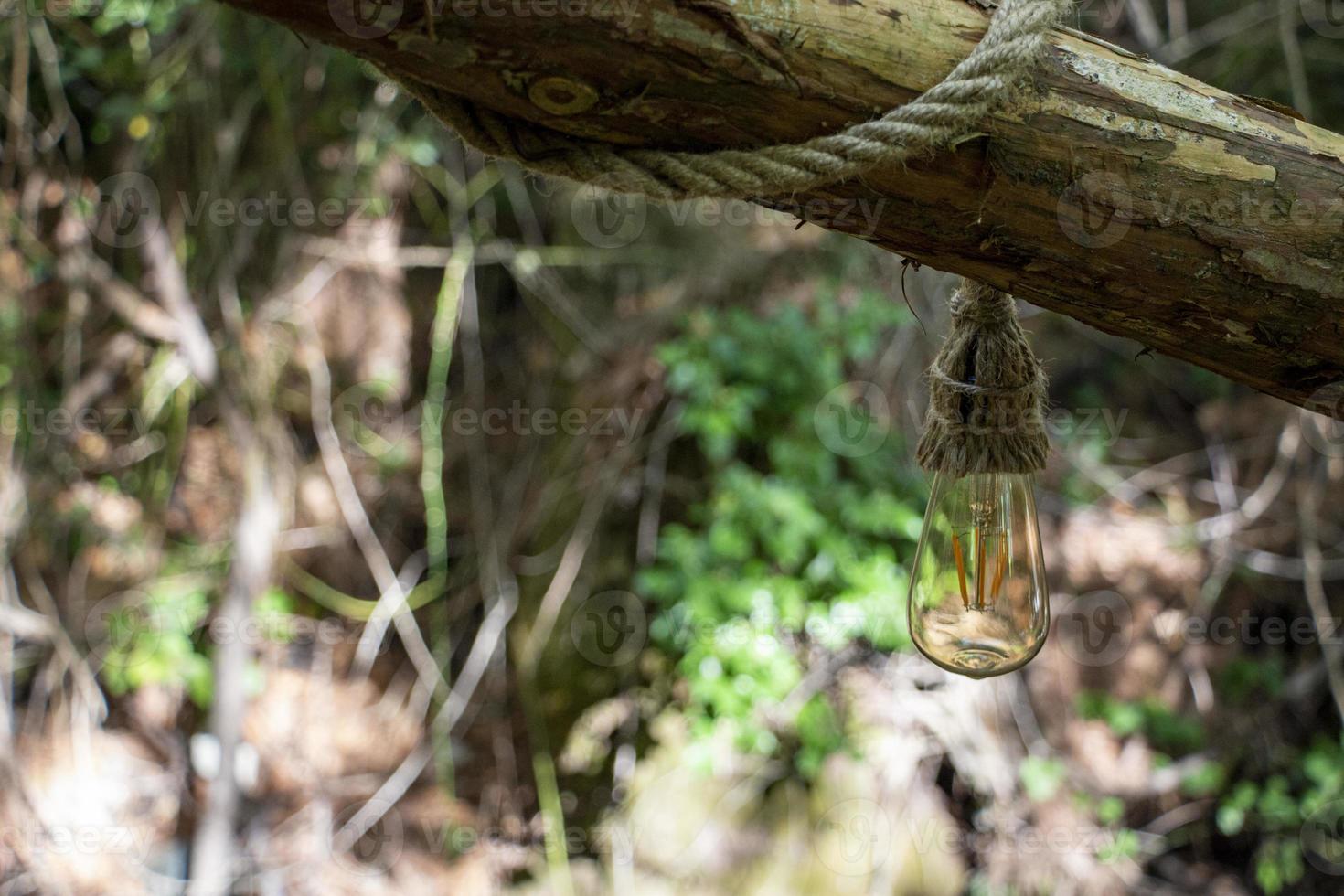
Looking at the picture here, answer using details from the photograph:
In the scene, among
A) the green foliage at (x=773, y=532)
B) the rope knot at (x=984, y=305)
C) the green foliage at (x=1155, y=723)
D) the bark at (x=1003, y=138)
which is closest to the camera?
the bark at (x=1003, y=138)

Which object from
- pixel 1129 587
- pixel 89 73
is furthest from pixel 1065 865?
pixel 89 73

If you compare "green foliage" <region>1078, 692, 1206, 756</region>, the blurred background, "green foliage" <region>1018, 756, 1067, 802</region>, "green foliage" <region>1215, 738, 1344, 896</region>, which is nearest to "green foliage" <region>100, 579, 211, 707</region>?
the blurred background

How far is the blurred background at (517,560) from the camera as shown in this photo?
284 centimetres

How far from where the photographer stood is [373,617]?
314 cm

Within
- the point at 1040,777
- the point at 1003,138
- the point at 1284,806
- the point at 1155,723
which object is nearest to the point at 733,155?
the point at 1003,138

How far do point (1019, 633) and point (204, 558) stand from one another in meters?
2.63

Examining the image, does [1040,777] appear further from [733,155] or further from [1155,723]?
[733,155]

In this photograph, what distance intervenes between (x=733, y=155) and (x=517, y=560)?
2481 mm

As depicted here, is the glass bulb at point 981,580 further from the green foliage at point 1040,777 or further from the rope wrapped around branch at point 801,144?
the green foliage at point 1040,777

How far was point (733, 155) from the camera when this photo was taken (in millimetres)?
818

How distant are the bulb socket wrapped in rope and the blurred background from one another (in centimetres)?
168

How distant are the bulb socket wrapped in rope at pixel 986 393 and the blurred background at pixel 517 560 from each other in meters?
1.68

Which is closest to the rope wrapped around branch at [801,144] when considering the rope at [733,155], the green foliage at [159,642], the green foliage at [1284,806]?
the rope at [733,155]

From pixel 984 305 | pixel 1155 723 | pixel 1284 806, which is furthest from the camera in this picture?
pixel 1155 723
